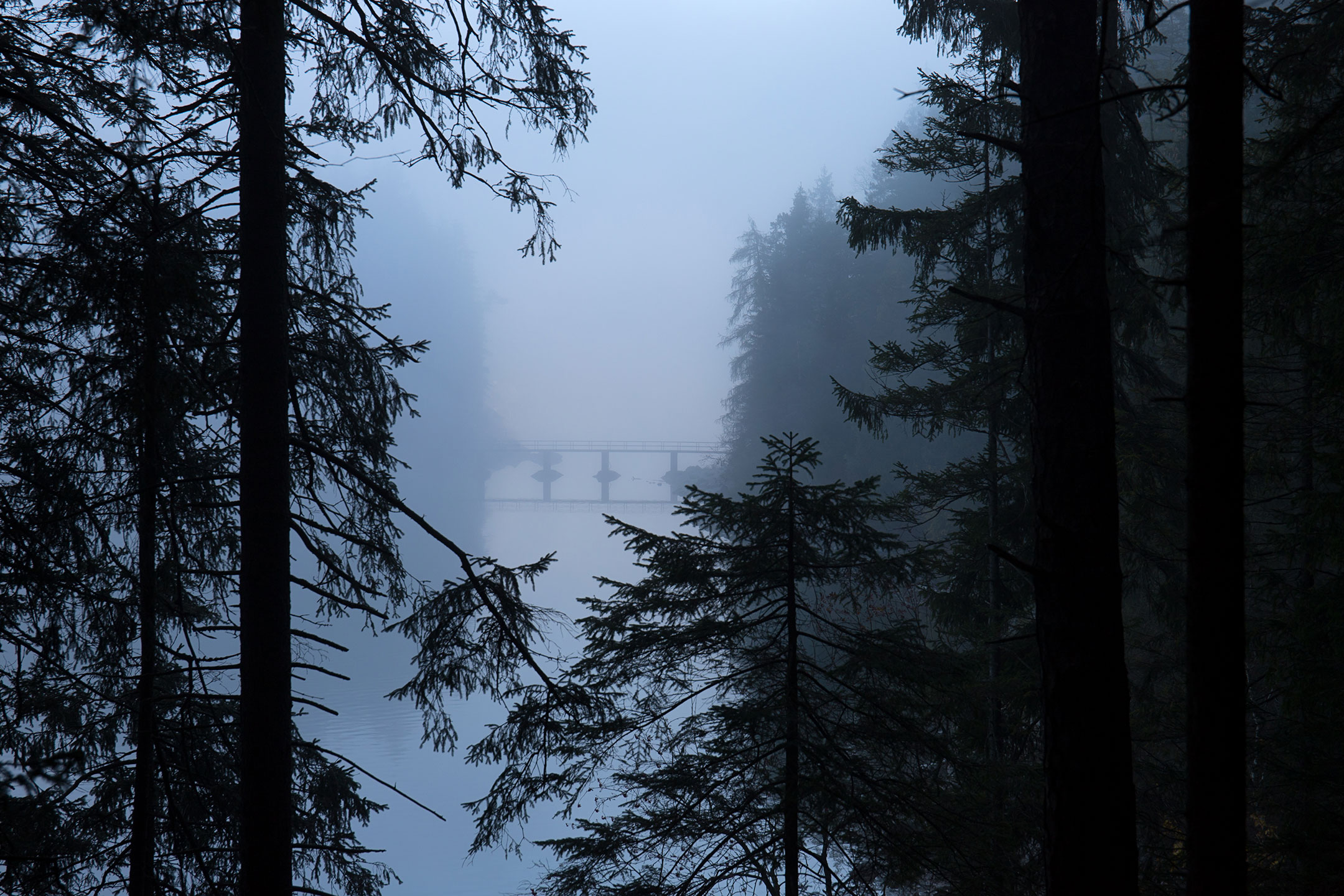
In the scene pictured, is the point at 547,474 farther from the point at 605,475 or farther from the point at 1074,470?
the point at 1074,470

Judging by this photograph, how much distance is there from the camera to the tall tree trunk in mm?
5301

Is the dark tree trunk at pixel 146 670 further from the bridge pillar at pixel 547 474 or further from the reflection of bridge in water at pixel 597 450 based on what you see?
the bridge pillar at pixel 547 474

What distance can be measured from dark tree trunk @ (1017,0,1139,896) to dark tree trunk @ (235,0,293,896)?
11.9ft

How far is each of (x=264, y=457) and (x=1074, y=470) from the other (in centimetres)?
390

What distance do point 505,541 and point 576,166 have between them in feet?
491

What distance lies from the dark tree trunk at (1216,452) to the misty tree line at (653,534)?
0.01m

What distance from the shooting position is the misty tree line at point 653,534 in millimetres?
3131

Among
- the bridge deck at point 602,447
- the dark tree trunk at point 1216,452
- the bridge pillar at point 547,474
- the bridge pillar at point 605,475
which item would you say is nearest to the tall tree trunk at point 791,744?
the dark tree trunk at point 1216,452

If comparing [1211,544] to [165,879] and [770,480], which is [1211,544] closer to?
[770,480]

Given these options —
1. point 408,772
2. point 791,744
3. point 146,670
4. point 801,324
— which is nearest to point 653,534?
point 791,744

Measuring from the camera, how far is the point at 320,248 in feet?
18.0

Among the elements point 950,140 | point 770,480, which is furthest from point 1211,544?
point 950,140

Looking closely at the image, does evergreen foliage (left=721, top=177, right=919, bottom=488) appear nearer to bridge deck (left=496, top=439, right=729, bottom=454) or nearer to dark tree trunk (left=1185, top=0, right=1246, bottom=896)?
bridge deck (left=496, top=439, right=729, bottom=454)

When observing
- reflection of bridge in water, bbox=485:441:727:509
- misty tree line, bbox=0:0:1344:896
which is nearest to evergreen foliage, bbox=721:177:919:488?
reflection of bridge in water, bbox=485:441:727:509
